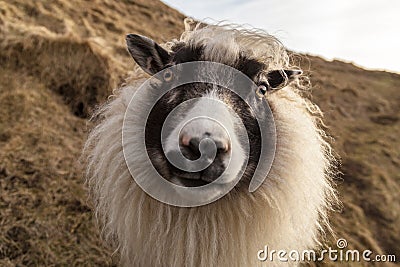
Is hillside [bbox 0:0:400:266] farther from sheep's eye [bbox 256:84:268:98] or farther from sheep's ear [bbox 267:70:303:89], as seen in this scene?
sheep's eye [bbox 256:84:268:98]

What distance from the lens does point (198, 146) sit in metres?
2.10

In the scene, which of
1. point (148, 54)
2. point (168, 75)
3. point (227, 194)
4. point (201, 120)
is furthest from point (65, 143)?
point (201, 120)

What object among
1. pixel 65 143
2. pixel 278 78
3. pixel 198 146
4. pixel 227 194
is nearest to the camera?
pixel 198 146

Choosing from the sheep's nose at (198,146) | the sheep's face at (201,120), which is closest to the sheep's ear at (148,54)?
the sheep's face at (201,120)

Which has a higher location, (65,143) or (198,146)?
(65,143)

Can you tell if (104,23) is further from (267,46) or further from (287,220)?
(287,220)

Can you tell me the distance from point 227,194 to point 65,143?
3726 millimetres

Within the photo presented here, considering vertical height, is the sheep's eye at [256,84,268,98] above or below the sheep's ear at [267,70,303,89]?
below

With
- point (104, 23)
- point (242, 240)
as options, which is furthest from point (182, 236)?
point (104, 23)

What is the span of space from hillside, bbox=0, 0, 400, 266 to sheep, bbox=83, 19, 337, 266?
3.84 feet

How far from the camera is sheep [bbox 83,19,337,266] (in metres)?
2.79

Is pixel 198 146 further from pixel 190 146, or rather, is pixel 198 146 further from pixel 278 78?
pixel 278 78

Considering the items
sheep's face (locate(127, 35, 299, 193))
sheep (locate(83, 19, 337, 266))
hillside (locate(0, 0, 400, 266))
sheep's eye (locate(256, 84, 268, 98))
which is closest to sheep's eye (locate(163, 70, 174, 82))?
sheep's face (locate(127, 35, 299, 193))

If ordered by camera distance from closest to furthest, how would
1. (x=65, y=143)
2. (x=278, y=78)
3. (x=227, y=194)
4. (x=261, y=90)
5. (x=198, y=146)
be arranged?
(x=198, y=146)
(x=227, y=194)
(x=261, y=90)
(x=278, y=78)
(x=65, y=143)
